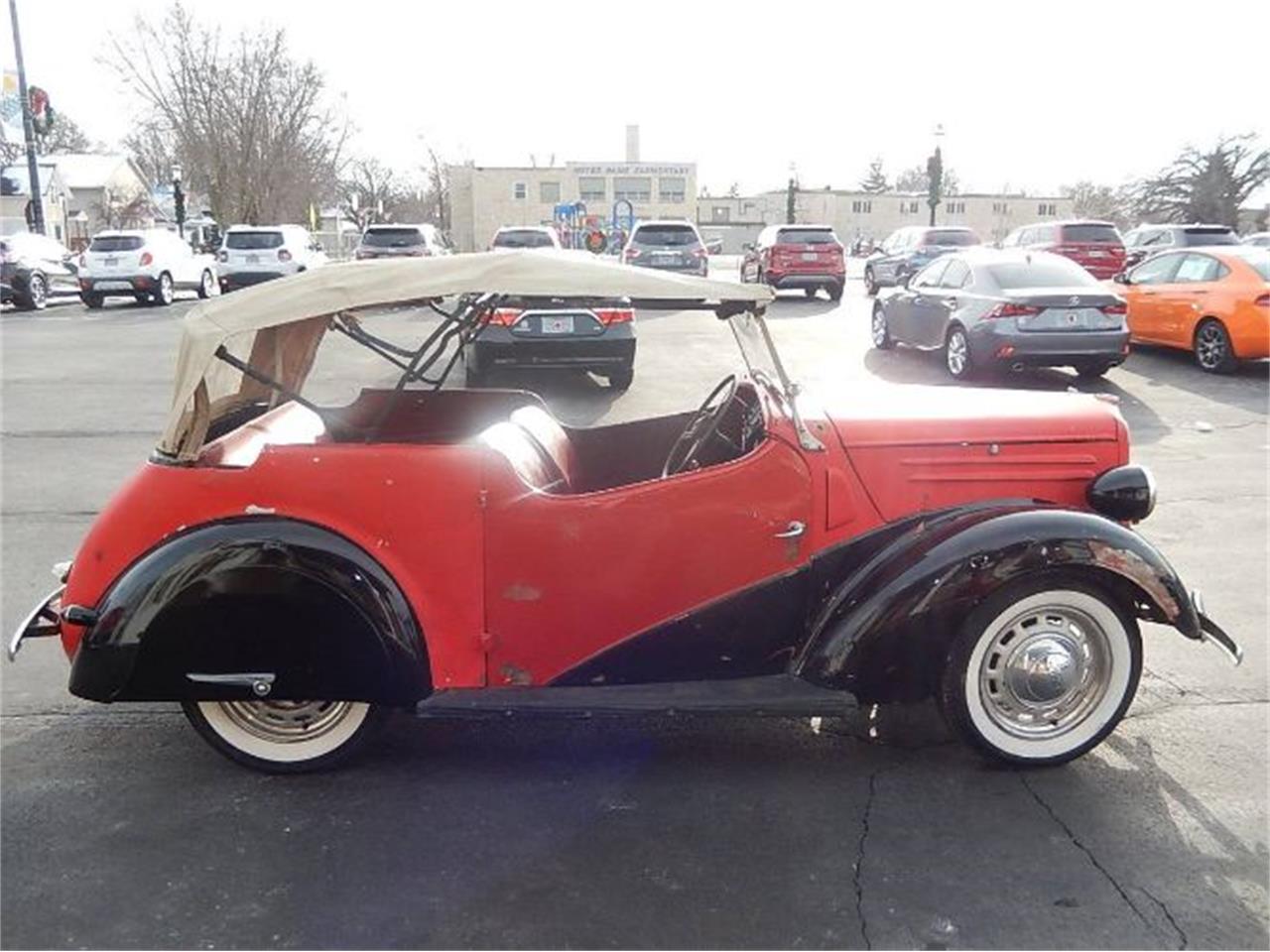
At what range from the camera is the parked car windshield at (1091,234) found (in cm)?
2056

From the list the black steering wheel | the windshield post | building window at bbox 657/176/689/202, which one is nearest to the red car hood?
the windshield post

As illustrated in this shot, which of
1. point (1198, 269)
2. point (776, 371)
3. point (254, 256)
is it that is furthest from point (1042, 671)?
point (254, 256)

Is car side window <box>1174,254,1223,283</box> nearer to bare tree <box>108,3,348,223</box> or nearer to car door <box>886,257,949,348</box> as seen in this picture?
car door <box>886,257,949,348</box>

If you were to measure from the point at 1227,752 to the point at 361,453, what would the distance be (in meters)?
3.19

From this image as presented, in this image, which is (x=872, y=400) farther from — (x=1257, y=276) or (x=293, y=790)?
(x=1257, y=276)

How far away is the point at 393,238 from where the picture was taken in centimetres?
2192

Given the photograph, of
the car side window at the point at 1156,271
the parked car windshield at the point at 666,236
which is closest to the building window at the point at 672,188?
the parked car windshield at the point at 666,236

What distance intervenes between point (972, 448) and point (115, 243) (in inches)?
907

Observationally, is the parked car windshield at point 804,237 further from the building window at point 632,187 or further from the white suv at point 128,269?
the building window at point 632,187

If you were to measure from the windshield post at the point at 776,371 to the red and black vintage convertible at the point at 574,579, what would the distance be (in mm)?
13

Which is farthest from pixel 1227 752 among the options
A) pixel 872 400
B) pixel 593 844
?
pixel 593 844

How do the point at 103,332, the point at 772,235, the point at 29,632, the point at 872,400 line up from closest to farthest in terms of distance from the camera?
1. the point at 29,632
2. the point at 872,400
3. the point at 103,332
4. the point at 772,235

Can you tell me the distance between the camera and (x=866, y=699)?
10.8ft

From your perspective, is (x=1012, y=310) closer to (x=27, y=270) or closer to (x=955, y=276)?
(x=955, y=276)
